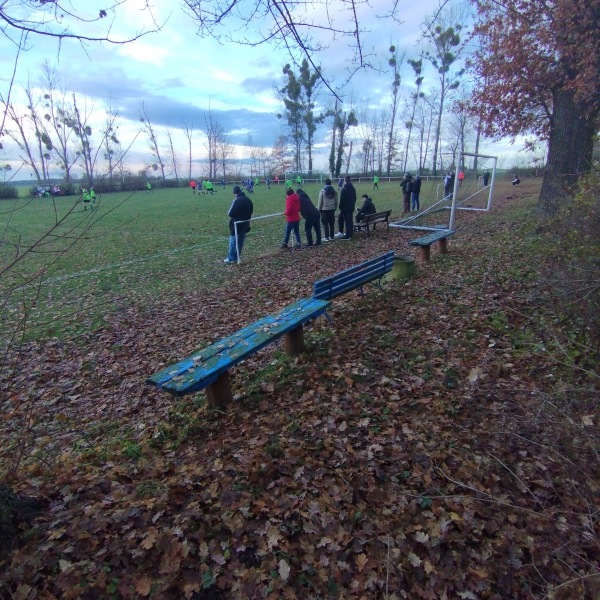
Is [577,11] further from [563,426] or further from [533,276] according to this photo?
[563,426]

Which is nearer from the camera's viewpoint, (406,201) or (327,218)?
(327,218)

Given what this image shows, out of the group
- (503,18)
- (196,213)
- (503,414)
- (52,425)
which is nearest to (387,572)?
(503,414)

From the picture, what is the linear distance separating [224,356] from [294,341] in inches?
46.2

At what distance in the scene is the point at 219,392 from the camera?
4012mm

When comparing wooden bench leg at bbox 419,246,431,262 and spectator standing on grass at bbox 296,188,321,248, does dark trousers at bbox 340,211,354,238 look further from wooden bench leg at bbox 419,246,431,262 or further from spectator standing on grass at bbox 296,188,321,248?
wooden bench leg at bbox 419,246,431,262

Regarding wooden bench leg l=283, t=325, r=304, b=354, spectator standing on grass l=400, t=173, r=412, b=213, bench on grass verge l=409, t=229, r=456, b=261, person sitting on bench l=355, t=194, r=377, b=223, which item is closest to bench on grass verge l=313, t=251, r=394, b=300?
wooden bench leg l=283, t=325, r=304, b=354

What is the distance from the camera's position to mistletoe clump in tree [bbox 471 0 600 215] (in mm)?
7941

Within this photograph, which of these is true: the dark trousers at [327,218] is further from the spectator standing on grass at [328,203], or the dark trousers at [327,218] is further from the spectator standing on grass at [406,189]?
the spectator standing on grass at [406,189]

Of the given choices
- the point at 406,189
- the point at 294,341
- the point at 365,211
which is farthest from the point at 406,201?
the point at 294,341

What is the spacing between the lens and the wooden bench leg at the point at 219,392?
3975 mm

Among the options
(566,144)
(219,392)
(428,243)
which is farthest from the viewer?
(566,144)

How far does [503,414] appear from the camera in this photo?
3496mm

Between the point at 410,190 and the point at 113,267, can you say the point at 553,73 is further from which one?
the point at 113,267

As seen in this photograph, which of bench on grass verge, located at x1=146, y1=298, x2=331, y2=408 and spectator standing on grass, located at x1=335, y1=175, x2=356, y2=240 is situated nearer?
bench on grass verge, located at x1=146, y1=298, x2=331, y2=408
